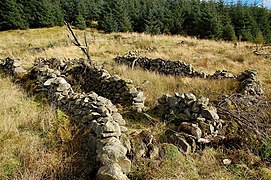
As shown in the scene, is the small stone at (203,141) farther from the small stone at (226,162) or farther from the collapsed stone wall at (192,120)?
the small stone at (226,162)

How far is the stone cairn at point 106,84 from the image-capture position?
763cm

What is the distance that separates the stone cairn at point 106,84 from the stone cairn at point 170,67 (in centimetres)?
326

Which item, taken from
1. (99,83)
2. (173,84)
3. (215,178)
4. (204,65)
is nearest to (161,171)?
(215,178)

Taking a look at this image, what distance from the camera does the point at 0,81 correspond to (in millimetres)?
10023

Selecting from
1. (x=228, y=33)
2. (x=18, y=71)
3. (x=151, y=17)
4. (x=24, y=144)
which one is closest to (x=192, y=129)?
(x=24, y=144)

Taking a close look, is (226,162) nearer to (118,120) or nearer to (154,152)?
(154,152)

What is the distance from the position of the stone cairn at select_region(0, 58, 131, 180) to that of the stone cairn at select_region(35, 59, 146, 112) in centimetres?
154

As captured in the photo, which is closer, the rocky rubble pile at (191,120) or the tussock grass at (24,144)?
the tussock grass at (24,144)

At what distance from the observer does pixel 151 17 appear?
1325 inches

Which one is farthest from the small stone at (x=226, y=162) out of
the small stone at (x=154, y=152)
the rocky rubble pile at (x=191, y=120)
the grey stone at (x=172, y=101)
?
the grey stone at (x=172, y=101)

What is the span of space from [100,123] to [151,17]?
3044 centimetres

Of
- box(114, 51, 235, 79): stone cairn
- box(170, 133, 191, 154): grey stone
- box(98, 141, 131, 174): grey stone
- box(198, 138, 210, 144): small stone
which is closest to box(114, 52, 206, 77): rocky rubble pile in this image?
box(114, 51, 235, 79): stone cairn

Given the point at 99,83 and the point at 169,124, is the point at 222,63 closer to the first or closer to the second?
the point at 99,83

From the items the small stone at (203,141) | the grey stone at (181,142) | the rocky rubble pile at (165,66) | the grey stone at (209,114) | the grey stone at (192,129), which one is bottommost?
the rocky rubble pile at (165,66)
